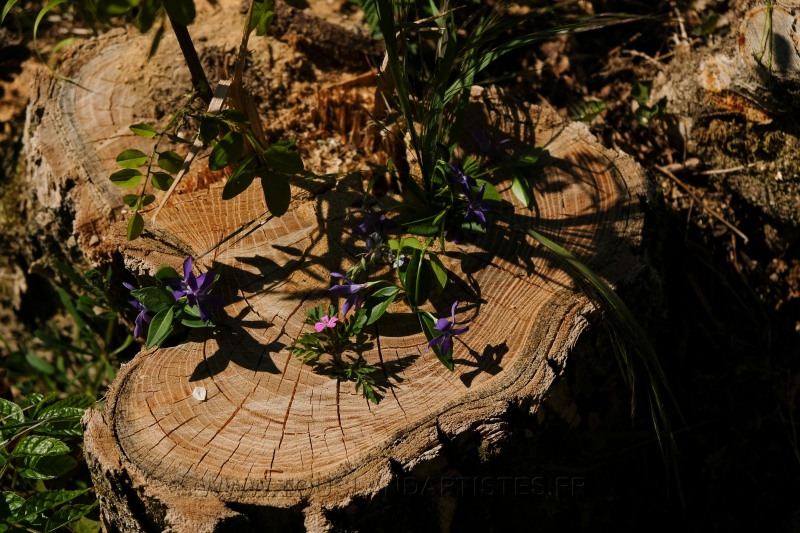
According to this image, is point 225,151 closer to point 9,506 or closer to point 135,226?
point 135,226

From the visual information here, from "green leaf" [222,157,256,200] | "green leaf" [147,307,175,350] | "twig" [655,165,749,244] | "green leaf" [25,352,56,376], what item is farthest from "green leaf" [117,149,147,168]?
"twig" [655,165,749,244]

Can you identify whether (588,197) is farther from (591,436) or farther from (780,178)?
(780,178)

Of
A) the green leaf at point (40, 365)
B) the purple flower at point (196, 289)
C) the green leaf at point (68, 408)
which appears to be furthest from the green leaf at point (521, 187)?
the green leaf at point (40, 365)

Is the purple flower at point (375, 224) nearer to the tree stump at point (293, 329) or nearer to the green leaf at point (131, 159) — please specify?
the tree stump at point (293, 329)

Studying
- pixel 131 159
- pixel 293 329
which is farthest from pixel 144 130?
pixel 293 329

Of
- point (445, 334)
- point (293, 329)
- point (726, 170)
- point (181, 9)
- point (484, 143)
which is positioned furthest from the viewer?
point (726, 170)

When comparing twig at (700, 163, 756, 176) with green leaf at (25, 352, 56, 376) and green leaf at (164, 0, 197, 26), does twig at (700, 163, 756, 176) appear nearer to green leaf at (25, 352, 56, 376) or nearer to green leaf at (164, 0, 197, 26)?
green leaf at (164, 0, 197, 26)

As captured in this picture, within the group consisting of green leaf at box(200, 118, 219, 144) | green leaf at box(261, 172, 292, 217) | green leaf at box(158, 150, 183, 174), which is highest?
green leaf at box(200, 118, 219, 144)
